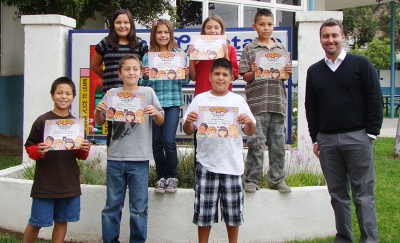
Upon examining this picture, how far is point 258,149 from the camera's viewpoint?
4695mm

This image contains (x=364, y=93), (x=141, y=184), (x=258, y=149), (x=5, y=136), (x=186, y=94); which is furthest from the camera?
(x=5, y=136)

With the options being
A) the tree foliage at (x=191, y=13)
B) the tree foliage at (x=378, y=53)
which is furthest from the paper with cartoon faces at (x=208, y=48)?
the tree foliage at (x=378, y=53)

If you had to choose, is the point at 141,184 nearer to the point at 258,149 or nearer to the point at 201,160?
the point at 201,160

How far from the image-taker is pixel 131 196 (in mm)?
4098

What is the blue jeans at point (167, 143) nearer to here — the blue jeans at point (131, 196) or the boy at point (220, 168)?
the blue jeans at point (131, 196)

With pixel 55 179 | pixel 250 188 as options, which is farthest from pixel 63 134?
pixel 250 188

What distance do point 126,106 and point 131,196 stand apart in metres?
0.78

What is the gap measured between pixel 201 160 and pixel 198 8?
8.20 m

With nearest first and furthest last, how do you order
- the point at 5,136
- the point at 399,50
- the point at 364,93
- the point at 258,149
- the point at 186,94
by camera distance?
the point at 364,93 < the point at 258,149 < the point at 186,94 < the point at 5,136 < the point at 399,50

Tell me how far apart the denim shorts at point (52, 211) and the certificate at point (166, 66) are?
1.41 meters

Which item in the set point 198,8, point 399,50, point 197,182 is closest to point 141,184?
point 197,182

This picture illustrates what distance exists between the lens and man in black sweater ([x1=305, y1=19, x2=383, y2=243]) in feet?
12.5

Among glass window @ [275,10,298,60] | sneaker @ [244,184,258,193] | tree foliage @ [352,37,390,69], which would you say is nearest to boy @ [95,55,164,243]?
sneaker @ [244,184,258,193]

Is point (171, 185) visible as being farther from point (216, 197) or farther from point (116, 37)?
point (116, 37)
